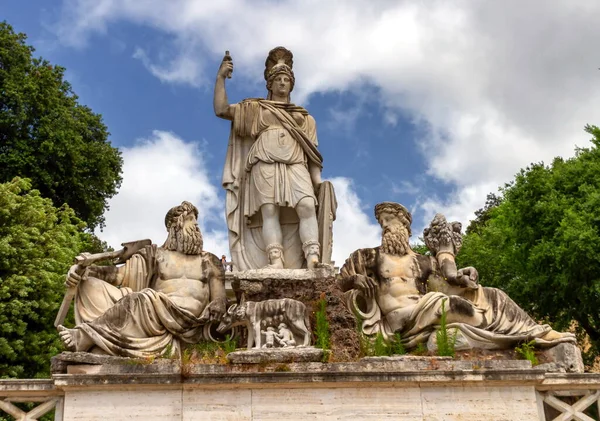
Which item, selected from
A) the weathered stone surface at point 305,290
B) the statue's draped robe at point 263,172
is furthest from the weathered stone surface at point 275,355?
the statue's draped robe at point 263,172

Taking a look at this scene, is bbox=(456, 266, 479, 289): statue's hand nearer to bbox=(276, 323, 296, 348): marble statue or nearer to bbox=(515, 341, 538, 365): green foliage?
bbox=(515, 341, 538, 365): green foliage

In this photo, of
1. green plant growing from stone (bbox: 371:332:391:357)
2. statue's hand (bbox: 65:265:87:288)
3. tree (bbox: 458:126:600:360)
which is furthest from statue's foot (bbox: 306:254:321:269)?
tree (bbox: 458:126:600:360)

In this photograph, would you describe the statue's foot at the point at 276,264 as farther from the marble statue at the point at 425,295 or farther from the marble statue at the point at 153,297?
the marble statue at the point at 425,295

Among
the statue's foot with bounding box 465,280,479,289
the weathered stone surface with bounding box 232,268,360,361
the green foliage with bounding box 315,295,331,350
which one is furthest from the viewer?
the statue's foot with bounding box 465,280,479,289

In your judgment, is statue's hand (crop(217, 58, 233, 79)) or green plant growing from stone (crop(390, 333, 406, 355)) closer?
green plant growing from stone (crop(390, 333, 406, 355))

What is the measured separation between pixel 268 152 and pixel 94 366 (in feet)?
13.5

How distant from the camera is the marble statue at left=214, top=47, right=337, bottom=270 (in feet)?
34.2

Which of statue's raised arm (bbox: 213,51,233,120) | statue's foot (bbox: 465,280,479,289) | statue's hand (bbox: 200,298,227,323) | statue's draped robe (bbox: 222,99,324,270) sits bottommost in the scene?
statue's hand (bbox: 200,298,227,323)

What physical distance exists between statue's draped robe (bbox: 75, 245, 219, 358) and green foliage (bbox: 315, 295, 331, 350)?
1.39 meters

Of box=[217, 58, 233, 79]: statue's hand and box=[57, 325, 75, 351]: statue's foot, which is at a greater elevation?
box=[217, 58, 233, 79]: statue's hand

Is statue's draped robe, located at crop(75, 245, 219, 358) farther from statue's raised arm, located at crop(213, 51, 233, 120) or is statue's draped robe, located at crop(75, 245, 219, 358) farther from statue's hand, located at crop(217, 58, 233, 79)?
statue's hand, located at crop(217, 58, 233, 79)

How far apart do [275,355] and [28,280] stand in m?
11.3

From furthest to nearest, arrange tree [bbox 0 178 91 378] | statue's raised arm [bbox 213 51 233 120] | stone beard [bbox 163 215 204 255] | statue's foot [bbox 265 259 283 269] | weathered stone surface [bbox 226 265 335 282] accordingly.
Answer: tree [bbox 0 178 91 378], statue's raised arm [bbox 213 51 233 120], statue's foot [bbox 265 259 283 269], stone beard [bbox 163 215 204 255], weathered stone surface [bbox 226 265 335 282]

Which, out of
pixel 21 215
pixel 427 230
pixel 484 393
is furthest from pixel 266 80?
pixel 21 215
